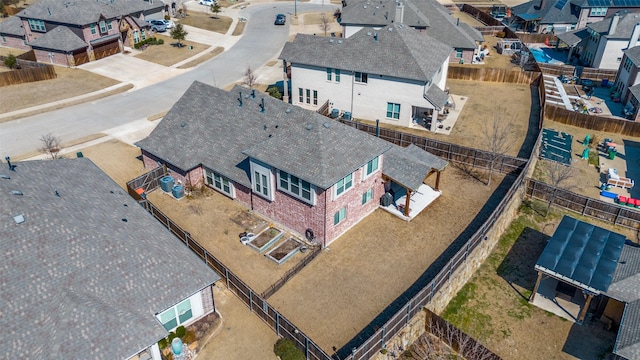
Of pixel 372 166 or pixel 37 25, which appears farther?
pixel 37 25

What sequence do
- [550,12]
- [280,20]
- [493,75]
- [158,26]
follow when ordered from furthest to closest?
1. [280,20]
2. [550,12]
3. [158,26]
4. [493,75]

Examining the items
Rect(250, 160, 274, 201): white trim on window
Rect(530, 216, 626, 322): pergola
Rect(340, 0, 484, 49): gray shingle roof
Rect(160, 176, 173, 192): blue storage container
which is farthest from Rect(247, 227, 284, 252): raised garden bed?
Rect(340, 0, 484, 49): gray shingle roof

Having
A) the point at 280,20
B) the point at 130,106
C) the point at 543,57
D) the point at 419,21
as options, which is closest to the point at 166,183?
the point at 130,106

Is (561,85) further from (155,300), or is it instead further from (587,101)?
(155,300)

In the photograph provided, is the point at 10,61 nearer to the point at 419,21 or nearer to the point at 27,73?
the point at 27,73

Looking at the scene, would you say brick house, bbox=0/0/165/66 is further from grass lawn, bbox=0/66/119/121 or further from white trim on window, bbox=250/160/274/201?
white trim on window, bbox=250/160/274/201

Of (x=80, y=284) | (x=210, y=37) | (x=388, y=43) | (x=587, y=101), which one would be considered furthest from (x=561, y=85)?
(x=80, y=284)

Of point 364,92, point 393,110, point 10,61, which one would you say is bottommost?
point 393,110
